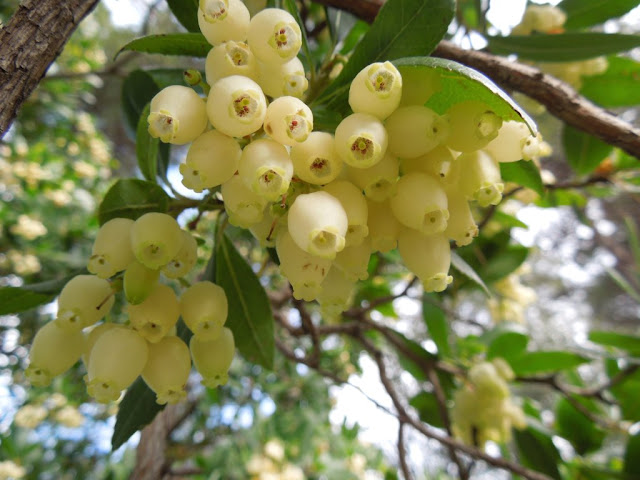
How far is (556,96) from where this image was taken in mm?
837

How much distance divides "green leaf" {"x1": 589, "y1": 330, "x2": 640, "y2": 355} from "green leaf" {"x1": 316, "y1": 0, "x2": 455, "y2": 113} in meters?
1.31

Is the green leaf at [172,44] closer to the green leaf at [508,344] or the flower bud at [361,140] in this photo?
the flower bud at [361,140]

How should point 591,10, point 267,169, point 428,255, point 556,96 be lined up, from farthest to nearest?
point 591,10 → point 556,96 → point 428,255 → point 267,169

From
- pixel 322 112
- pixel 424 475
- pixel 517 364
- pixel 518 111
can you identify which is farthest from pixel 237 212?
pixel 424 475

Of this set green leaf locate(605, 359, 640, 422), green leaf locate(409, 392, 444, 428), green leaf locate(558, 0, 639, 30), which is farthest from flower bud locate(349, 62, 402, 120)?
green leaf locate(605, 359, 640, 422)

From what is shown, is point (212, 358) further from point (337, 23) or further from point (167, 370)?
point (337, 23)

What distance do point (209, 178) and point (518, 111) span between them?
323mm

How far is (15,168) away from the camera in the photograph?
3170 millimetres

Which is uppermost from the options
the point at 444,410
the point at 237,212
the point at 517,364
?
the point at 237,212

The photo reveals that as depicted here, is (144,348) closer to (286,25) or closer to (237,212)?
(237,212)

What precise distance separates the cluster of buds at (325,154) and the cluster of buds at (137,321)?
103 mm

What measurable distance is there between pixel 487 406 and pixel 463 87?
1.19 meters

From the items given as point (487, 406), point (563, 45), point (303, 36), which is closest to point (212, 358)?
point (303, 36)

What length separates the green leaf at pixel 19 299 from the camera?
2.34 feet
